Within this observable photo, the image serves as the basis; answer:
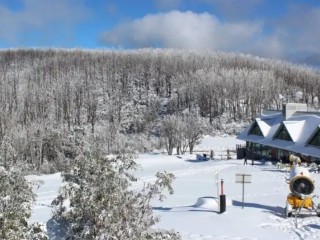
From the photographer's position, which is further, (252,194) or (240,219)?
(252,194)

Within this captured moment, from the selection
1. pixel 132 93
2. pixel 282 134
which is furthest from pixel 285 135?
pixel 132 93

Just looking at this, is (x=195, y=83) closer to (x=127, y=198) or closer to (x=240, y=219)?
(x=240, y=219)

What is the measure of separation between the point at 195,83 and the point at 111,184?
106977mm

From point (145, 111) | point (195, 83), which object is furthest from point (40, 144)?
point (195, 83)

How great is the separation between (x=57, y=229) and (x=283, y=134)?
3538 cm

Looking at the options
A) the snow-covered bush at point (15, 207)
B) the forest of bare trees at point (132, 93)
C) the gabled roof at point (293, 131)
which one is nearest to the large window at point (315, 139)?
the gabled roof at point (293, 131)

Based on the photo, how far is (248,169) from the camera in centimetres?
3356

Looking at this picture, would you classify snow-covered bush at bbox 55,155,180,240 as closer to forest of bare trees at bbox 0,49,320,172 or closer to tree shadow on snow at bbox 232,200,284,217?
tree shadow on snow at bbox 232,200,284,217

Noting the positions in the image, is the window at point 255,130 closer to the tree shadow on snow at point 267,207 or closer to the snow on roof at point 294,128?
the snow on roof at point 294,128

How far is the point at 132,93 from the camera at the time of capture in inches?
4695

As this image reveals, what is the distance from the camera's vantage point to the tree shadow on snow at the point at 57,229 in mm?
7773

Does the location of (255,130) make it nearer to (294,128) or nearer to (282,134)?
(282,134)

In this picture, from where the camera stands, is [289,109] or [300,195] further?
[289,109]

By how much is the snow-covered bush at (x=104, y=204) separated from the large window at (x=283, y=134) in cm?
3361
